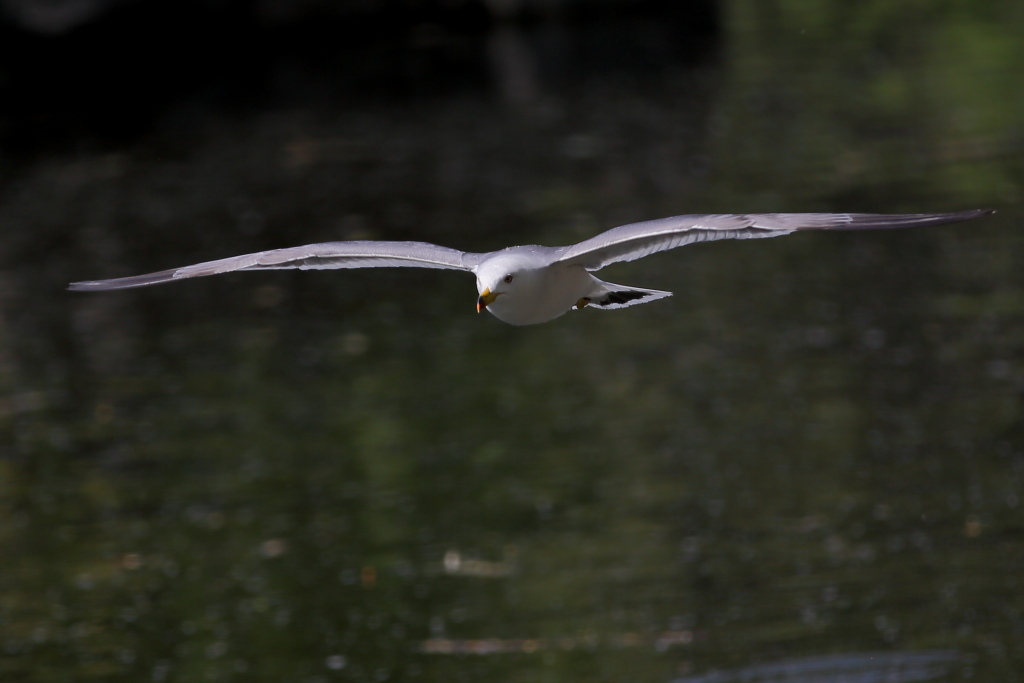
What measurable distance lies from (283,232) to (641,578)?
26.0 feet

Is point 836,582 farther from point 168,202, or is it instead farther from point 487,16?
point 487,16

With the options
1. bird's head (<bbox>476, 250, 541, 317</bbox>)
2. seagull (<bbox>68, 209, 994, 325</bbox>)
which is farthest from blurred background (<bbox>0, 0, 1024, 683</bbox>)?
bird's head (<bbox>476, 250, 541, 317</bbox>)

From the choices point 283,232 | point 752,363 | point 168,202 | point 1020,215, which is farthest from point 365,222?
point 1020,215

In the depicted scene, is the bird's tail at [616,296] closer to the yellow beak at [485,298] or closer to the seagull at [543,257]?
the seagull at [543,257]

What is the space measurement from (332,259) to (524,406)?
18.4 ft

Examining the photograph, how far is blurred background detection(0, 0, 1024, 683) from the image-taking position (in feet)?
28.2

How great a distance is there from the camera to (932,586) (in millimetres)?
8367

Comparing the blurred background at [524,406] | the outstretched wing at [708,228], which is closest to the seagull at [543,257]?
the outstretched wing at [708,228]

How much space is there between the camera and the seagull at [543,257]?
16.4 feet

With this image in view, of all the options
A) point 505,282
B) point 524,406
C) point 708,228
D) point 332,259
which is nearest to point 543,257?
point 505,282

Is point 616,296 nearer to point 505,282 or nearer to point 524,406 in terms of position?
point 505,282

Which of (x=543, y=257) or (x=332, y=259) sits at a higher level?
(x=332, y=259)

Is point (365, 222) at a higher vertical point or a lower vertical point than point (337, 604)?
higher

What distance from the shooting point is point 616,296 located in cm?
607
